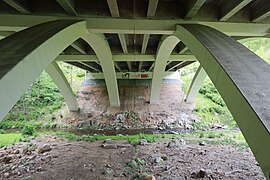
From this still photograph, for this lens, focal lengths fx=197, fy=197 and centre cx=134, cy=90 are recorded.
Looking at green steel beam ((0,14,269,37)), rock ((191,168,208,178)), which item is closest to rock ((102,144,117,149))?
rock ((191,168,208,178))

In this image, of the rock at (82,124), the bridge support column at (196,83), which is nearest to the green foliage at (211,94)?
the bridge support column at (196,83)

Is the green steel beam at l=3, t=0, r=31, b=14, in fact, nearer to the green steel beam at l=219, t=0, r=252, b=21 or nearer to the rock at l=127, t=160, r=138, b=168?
the green steel beam at l=219, t=0, r=252, b=21

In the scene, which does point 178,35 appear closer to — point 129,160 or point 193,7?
point 193,7

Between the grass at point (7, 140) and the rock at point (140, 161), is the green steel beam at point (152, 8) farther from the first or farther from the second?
the grass at point (7, 140)

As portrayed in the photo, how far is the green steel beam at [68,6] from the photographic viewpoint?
4.20 meters

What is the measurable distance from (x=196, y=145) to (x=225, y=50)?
611cm

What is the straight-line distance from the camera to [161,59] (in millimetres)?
12125

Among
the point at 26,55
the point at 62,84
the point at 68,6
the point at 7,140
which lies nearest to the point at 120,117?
the point at 62,84

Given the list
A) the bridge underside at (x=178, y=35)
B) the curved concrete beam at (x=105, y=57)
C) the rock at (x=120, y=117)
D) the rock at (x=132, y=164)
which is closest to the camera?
the bridge underside at (x=178, y=35)

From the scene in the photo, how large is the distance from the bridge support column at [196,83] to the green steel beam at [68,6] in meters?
12.9

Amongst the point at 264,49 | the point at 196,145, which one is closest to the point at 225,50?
the point at 196,145

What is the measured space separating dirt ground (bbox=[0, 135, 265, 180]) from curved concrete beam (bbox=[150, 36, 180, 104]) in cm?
463

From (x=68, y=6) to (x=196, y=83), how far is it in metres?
14.7

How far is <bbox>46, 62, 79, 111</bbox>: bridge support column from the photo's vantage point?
1380cm
